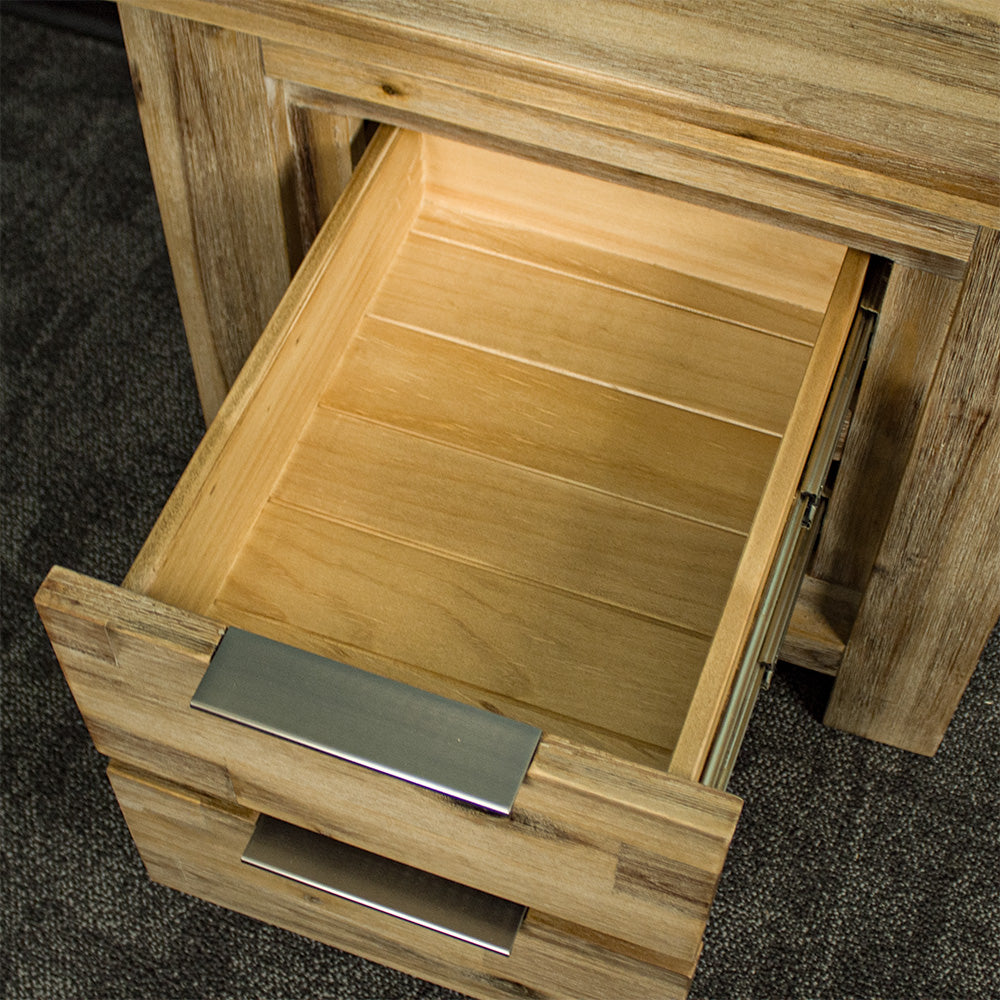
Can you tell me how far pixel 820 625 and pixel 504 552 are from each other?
0.33m

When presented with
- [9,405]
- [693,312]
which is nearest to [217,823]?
[693,312]

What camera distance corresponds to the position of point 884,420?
0.91 meters

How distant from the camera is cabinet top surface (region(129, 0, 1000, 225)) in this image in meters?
0.72

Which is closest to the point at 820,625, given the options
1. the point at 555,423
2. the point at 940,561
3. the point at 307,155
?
the point at 940,561

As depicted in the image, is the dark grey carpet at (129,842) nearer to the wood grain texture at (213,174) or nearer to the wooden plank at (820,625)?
the wooden plank at (820,625)

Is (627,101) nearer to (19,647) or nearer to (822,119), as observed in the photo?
(822,119)

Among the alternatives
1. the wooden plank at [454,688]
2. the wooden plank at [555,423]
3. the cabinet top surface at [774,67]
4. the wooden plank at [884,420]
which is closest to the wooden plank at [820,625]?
the wooden plank at [884,420]

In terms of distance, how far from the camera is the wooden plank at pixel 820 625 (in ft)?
3.46

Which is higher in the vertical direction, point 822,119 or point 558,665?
point 822,119

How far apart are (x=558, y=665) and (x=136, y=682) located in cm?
26

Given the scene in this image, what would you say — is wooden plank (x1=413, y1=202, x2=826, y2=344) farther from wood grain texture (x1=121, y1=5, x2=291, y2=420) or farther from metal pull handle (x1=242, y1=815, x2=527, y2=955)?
metal pull handle (x1=242, y1=815, x2=527, y2=955)

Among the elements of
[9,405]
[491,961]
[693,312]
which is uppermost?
[693,312]

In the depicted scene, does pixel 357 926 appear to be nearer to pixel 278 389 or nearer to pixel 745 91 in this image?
pixel 278 389

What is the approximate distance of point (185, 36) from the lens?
2.76ft
